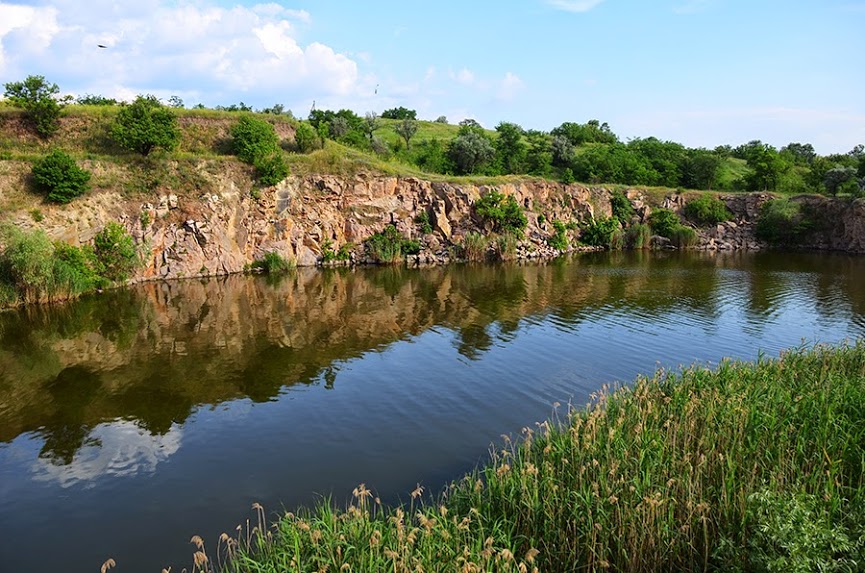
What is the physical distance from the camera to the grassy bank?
7180 millimetres

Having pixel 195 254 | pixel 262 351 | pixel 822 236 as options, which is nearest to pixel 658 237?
pixel 822 236

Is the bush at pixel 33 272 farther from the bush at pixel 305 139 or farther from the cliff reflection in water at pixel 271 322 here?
the bush at pixel 305 139

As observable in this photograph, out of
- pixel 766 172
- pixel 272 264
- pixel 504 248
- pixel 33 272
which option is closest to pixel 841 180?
pixel 766 172

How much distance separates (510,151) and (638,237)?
21.4 meters

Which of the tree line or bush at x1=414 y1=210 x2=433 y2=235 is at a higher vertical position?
the tree line

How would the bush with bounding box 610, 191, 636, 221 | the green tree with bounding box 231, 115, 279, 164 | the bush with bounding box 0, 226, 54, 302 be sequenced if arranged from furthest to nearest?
the bush with bounding box 610, 191, 636, 221 → the green tree with bounding box 231, 115, 279, 164 → the bush with bounding box 0, 226, 54, 302

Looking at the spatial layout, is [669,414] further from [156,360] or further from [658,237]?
[658,237]

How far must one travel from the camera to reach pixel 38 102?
42594mm

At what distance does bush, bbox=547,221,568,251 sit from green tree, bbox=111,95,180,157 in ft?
116

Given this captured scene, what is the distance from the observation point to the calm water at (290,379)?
37.6 ft

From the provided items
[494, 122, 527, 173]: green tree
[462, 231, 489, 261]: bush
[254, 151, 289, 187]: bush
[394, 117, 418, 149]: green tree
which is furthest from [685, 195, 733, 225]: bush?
[254, 151, 289, 187]: bush

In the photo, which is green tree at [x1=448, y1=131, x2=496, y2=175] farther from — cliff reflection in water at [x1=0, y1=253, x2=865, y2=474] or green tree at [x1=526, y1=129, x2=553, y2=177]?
cliff reflection in water at [x1=0, y1=253, x2=865, y2=474]

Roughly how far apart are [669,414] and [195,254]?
37.2 metres

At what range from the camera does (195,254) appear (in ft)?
133
